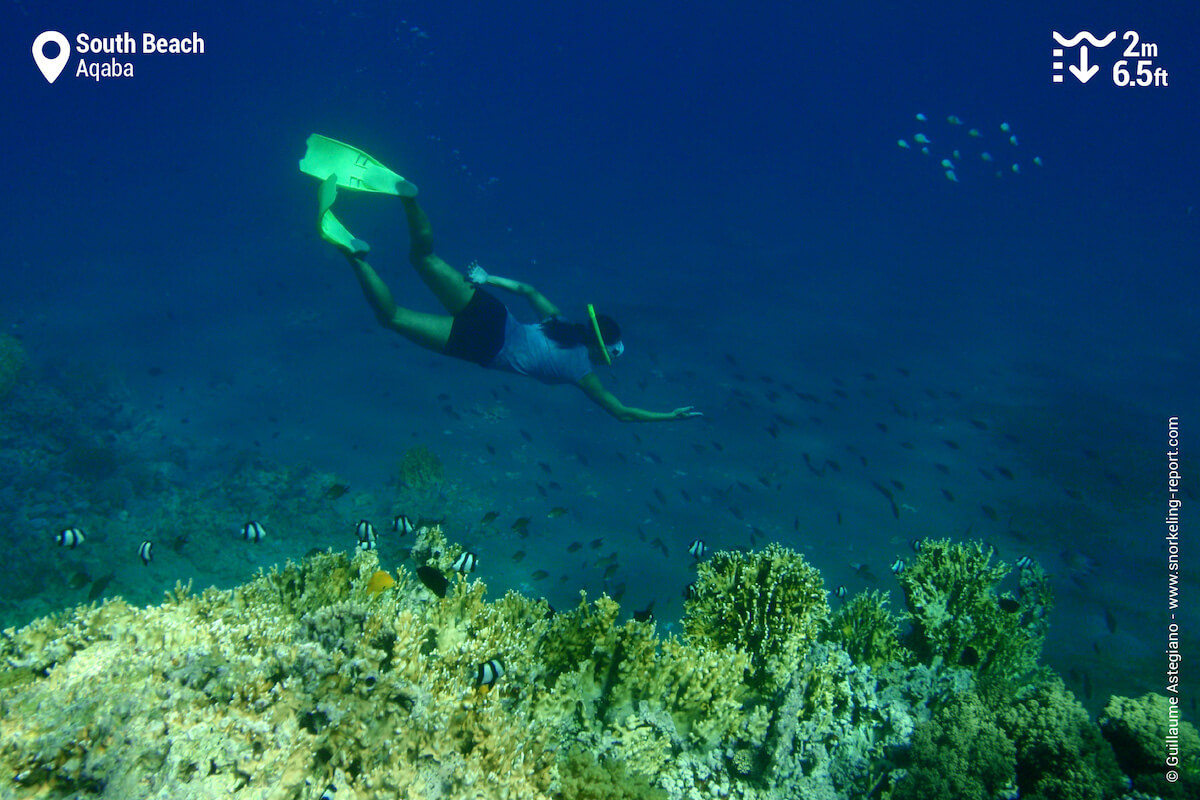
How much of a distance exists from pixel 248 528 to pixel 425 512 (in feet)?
20.5

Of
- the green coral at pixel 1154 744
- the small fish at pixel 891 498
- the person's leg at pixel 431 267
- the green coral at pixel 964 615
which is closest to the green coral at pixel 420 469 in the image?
the person's leg at pixel 431 267

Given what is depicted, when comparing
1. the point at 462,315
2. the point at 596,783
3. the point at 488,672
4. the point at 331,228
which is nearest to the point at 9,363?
the point at 331,228

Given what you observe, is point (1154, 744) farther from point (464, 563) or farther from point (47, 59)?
point (47, 59)

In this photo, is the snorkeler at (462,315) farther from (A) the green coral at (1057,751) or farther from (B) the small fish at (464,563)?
(A) the green coral at (1057,751)

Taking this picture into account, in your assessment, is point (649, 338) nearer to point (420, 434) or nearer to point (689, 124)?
point (420, 434)

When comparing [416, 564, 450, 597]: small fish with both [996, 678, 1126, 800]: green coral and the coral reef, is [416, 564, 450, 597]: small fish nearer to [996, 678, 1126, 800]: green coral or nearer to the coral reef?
the coral reef

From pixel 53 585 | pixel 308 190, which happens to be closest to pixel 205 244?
pixel 308 190

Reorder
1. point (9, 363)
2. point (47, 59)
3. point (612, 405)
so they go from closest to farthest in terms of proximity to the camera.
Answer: point (612, 405) → point (47, 59) → point (9, 363)

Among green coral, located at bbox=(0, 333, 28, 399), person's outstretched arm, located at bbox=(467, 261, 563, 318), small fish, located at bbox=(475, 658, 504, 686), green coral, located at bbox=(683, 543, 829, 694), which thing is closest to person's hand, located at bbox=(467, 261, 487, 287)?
person's outstretched arm, located at bbox=(467, 261, 563, 318)

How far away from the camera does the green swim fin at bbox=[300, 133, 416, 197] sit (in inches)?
327

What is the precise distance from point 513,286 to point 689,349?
16088 mm

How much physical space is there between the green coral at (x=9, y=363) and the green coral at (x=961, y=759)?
25.5m

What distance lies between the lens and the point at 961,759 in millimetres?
3826

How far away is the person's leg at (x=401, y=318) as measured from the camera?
27.3 ft
